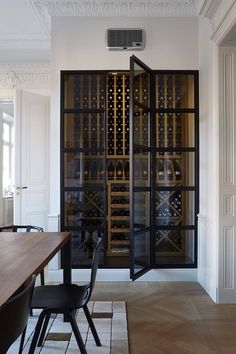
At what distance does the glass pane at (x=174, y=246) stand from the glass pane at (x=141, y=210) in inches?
11.3

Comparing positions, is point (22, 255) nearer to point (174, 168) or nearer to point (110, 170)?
point (174, 168)

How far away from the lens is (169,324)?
301 centimetres

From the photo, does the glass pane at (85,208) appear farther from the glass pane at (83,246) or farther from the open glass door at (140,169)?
the open glass door at (140,169)

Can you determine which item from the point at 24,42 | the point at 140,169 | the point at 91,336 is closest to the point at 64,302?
the point at 91,336

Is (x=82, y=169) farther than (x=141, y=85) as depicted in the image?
Yes

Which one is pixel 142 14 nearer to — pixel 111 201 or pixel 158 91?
pixel 158 91

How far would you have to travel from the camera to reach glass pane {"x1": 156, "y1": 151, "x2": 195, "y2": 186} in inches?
174

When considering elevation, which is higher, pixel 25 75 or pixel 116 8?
pixel 116 8

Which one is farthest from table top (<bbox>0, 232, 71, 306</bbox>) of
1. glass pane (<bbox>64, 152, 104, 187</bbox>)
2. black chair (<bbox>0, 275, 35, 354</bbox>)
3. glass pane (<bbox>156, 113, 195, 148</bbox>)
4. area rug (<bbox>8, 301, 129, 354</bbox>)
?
glass pane (<bbox>156, 113, 195, 148</bbox>)

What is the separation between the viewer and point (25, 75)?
6.11m

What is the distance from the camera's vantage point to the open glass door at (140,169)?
12.7 ft

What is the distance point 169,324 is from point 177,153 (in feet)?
7.12

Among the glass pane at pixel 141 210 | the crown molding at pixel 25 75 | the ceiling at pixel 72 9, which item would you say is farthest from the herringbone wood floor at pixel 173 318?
the crown molding at pixel 25 75

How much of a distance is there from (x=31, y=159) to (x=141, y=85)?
233cm
